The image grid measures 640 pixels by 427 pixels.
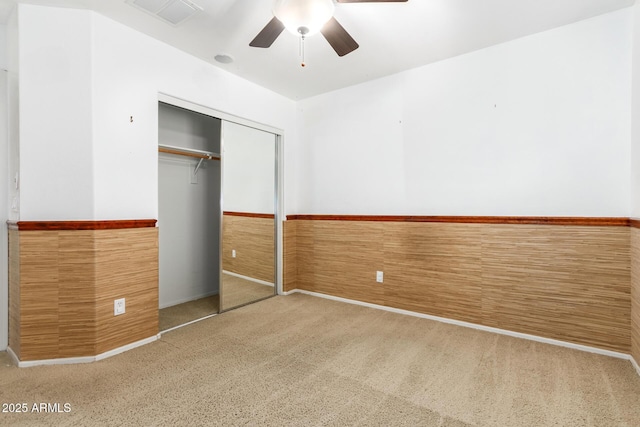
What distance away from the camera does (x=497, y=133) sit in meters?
2.72

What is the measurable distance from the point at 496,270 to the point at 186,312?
10.0ft

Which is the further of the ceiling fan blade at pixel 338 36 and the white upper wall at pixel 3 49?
the white upper wall at pixel 3 49

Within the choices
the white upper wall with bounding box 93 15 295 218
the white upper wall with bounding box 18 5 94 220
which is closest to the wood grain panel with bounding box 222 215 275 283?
the white upper wall with bounding box 93 15 295 218

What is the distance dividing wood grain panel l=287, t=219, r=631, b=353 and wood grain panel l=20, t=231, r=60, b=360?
2541 millimetres

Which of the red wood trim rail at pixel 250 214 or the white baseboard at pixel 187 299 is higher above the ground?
the red wood trim rail at pixel 250 214

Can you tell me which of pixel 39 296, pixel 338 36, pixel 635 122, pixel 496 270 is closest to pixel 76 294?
pixel 39 296

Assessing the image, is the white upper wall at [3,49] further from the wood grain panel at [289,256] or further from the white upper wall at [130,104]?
the wood grain panel at [289,256]

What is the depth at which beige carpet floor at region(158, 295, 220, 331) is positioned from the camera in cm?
295

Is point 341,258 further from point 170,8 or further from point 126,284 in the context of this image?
point 170,8

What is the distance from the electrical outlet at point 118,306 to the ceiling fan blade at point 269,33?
7.12 feet

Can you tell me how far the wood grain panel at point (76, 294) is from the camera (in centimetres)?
216

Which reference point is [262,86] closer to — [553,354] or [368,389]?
[368,389]

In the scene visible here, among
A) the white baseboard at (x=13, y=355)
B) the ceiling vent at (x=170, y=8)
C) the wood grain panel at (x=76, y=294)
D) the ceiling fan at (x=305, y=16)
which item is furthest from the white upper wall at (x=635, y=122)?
the white baseboard at (x=13, y=355)

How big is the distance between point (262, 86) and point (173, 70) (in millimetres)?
1090
